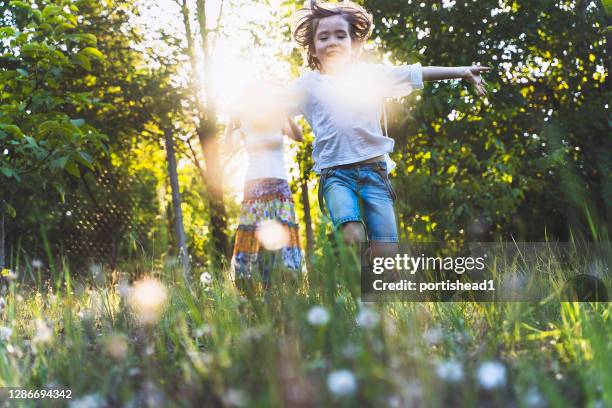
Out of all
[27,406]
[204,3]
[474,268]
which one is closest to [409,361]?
[27,406]

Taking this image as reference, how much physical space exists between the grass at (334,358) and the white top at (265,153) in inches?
76.7

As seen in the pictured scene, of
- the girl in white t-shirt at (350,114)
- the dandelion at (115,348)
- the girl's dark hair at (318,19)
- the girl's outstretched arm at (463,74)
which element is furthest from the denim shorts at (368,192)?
the dandelion at (115,348)

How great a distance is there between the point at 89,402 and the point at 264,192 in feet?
9.77

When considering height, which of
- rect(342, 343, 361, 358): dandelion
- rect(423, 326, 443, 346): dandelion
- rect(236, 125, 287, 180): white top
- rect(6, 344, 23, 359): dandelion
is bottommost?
rect(342, 343, 361, 358): dandelion

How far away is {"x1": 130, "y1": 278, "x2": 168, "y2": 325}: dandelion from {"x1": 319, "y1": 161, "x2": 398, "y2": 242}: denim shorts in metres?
0.87

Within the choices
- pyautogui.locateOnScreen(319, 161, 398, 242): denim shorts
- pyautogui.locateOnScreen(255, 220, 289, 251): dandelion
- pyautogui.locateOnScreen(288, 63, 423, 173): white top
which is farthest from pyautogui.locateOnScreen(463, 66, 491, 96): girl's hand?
pyautogui.locateOnScreen(255, 220, 289, 251): dandelion

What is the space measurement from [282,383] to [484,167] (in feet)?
17.6

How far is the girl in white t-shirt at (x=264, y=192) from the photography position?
428 cm

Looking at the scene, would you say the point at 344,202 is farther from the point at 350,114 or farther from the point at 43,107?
the point at 43,107

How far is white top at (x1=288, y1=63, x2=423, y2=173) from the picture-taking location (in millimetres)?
2969

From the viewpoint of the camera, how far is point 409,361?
1487 millimetres

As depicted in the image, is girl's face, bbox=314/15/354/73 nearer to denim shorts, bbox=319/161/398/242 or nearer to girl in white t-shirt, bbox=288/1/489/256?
girl in white t-shirt, bbox=288/1/489/256

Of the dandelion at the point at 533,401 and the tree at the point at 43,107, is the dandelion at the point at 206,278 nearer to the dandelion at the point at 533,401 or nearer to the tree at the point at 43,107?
the tree at the point at 43,107

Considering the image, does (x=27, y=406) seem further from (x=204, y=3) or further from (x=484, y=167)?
(x=204, y=3)
